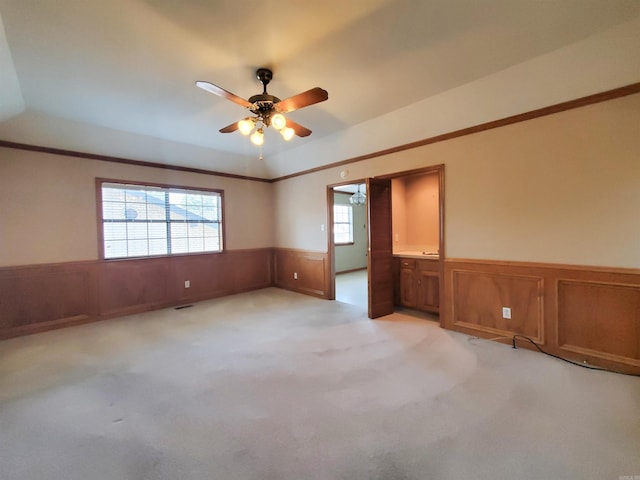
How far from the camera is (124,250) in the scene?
14.6ft

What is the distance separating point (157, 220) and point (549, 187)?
18.0 ft

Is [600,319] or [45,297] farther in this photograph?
[45,297]

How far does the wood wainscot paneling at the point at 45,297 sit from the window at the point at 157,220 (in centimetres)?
50

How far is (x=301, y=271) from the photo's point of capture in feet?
18.9

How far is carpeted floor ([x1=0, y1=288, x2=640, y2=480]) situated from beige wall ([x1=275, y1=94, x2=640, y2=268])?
1113 mm

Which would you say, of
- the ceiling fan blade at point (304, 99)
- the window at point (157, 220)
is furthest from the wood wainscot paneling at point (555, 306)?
the window at point (157, 220)


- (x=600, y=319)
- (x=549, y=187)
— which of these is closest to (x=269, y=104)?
(x=549, y=187)

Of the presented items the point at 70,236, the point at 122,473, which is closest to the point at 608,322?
the point at 122,473

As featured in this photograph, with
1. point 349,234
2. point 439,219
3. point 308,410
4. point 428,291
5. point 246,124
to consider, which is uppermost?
point 246,124

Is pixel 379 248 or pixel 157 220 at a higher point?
pixel 157 220

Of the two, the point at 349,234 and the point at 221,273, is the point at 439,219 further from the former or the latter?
the point at 349,234

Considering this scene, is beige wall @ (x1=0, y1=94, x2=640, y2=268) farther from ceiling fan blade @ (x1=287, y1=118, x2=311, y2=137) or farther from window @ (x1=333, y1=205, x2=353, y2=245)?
window @ (x1=333, y1=205, x2=353, y2=245)

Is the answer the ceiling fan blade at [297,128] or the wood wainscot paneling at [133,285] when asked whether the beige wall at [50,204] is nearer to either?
the wood wainscot paneling at [133,285]

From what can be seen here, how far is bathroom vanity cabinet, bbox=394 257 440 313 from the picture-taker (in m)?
4.04
